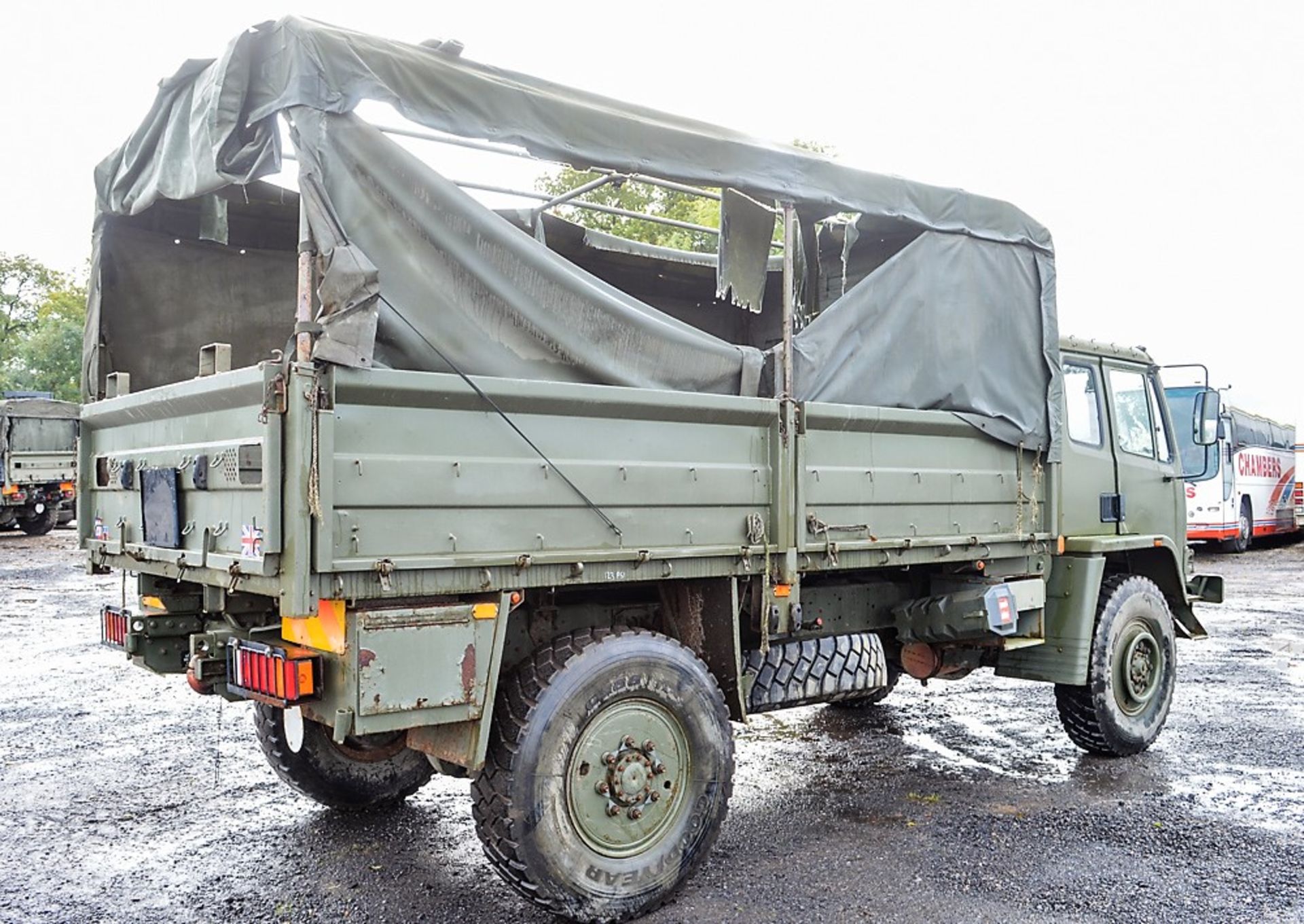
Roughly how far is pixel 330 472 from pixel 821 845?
9.44 feet

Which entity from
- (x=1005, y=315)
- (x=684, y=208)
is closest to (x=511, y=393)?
(x=1005, y=315)

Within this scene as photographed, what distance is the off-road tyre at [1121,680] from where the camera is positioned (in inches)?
246

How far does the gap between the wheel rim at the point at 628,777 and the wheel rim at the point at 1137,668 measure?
11.1 feet

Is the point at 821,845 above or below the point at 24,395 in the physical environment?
below

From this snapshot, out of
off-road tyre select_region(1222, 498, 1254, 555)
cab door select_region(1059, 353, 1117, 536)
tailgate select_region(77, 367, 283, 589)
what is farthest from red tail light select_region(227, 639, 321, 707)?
off-road tyre select_region(1222, 498, 1254, 555)

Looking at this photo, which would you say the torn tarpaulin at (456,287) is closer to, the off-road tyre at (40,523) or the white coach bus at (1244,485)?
the white coach bus at (1244,485)

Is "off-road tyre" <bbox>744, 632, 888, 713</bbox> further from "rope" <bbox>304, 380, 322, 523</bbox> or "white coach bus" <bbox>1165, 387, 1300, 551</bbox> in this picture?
"white coach bus" <bbox>1165, 387, 1300, 551</bbox>

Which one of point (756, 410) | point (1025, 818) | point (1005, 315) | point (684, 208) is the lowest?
point (1025, 818)

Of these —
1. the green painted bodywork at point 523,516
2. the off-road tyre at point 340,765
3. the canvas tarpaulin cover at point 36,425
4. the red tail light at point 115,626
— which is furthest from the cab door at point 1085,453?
the canvas tarpaulin cover at point 36,425

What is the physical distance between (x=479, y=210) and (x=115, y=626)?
2.55 metres

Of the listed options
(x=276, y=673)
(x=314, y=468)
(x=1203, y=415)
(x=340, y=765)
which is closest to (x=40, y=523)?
(x=340, y=765)

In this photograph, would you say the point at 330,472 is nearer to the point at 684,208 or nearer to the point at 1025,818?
the point at 1025,818

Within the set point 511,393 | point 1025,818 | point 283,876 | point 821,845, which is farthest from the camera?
point 1025,818

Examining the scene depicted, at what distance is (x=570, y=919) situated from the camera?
4.03 metres
